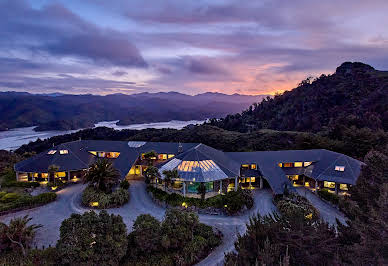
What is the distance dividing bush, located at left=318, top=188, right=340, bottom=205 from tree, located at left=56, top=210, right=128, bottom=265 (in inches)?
903

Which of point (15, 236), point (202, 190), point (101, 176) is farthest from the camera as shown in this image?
point (101, 176)

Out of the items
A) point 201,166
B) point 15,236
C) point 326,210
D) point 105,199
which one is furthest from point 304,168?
point 15,236

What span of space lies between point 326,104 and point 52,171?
10676 cm

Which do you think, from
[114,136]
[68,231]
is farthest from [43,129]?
[68,231]

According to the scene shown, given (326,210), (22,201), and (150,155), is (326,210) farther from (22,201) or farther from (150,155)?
(22,201)

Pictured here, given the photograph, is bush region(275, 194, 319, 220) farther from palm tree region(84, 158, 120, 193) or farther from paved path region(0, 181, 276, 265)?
palm tree region(84, 158, 120, 193)

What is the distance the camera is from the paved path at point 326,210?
22.5 meters

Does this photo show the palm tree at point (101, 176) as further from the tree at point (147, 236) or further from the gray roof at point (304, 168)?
the gray roof at point (304, 168)

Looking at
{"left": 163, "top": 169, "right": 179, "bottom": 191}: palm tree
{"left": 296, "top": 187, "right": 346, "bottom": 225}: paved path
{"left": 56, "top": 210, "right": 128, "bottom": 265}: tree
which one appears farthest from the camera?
{"left": 163, "top": 169, "right": 179, "bottom": 191}: palm tree

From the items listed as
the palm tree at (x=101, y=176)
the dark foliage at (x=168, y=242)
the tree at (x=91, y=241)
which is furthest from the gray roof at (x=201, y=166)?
the tree at (x=91, y=241)

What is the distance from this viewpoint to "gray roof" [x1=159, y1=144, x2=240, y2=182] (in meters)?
27.2

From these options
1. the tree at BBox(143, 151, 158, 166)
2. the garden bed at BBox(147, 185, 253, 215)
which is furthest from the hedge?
the tree at BBox(143, 151, 158, 166)

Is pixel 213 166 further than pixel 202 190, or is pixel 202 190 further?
pixel 213 166

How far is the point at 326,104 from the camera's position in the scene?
328 ft
